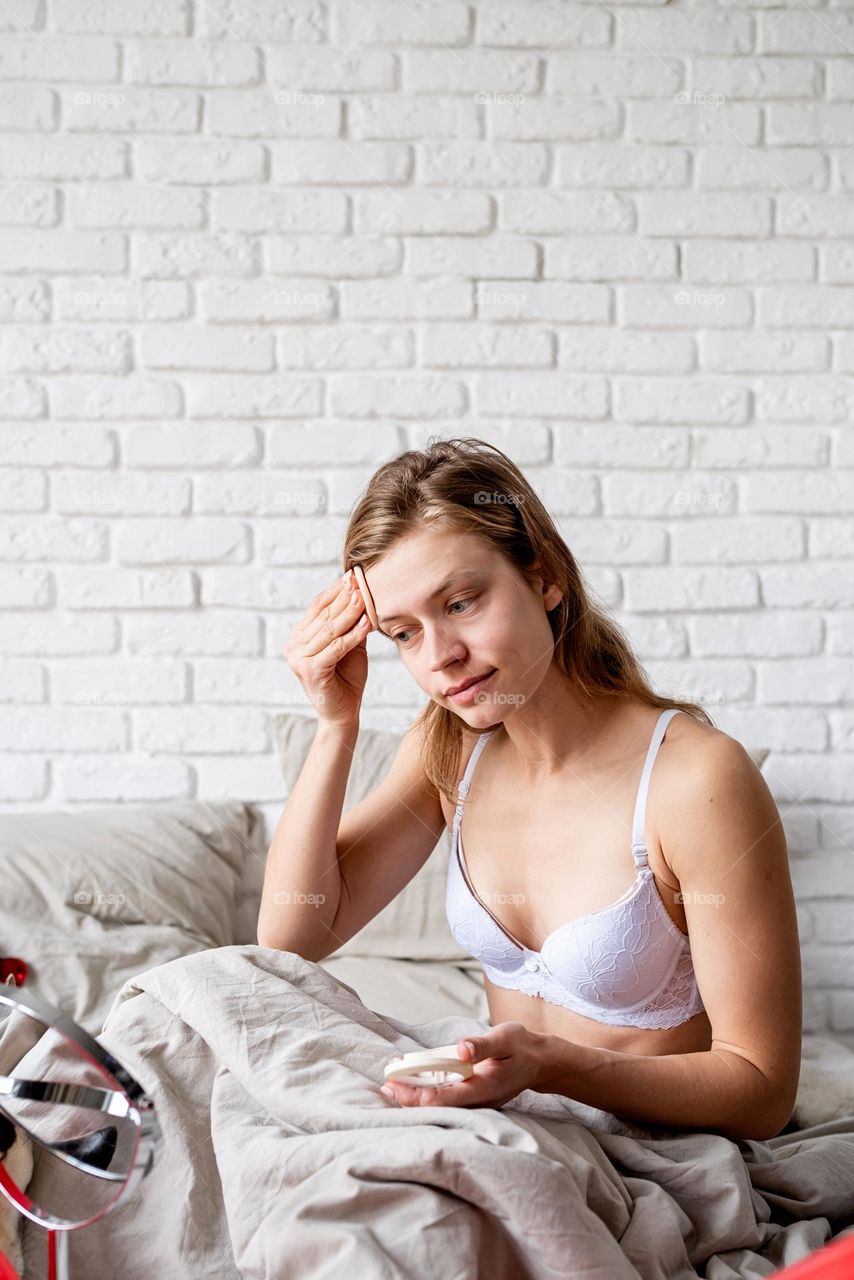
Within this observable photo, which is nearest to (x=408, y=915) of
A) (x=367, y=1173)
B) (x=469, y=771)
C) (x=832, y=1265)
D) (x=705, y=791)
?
(x=469, y=771)

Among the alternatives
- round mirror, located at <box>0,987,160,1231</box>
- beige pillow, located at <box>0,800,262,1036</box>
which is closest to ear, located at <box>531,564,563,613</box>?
round mirror, located at <box>0,987,160,1231</box>

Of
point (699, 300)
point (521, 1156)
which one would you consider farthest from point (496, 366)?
point (521, 1156)

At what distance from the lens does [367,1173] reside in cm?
84

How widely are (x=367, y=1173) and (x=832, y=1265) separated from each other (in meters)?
0.39

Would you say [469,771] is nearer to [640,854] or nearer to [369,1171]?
[640,854]

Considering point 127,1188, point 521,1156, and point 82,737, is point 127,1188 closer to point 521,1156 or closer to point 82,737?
point 521,1156

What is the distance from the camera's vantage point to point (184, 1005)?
1.09 m

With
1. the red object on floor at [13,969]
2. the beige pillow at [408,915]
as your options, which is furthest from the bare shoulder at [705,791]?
the red object on floor at [13,969]

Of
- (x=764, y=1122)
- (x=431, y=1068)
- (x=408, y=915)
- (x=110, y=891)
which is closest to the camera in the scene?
(x=431, y=1068)

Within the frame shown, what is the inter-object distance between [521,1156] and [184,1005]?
→ 39 cm

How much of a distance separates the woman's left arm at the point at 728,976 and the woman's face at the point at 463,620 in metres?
0.23

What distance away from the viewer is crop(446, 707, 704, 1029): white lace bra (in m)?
1.29

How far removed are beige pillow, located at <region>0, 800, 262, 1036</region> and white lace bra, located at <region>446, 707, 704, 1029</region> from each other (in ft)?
2.59

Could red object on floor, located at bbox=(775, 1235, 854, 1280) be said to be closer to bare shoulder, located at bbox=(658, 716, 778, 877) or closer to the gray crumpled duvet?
the gray crumpled duvet
